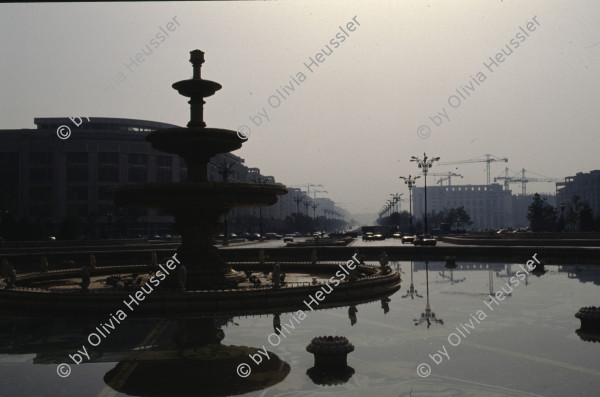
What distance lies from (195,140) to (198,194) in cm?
258

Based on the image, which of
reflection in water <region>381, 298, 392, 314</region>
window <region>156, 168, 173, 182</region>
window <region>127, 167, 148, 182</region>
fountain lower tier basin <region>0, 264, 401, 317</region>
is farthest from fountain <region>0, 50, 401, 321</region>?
window <region>156, 168, 173, 182</region>

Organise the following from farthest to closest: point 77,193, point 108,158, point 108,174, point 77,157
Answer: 1. point 108,174
2. point 108,158
3. point 77,157
4. point 77,193

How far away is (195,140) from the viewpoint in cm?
2028

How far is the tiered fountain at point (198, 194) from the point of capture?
62.0 ft

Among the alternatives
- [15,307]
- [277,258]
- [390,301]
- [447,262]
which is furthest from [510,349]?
[277,258]

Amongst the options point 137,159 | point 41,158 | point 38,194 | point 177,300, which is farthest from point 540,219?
point 41,158

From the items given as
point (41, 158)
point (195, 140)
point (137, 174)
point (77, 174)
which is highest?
point (41, 158)

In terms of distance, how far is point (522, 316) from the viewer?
48.2 feet

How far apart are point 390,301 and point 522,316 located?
175 inches

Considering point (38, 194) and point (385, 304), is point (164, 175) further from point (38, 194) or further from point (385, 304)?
point (385, 304)

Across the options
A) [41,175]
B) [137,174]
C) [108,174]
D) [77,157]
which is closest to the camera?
[41,175]

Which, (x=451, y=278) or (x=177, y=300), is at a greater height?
(x=177, y=300)

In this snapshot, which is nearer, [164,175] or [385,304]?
[385,304]

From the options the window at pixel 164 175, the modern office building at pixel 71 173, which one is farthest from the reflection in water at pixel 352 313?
the window at pixel 164 175
